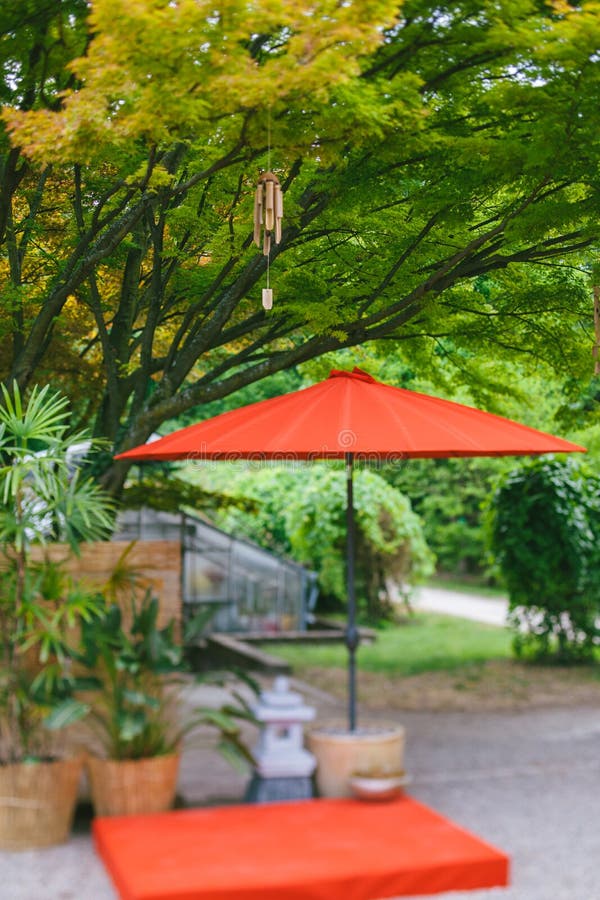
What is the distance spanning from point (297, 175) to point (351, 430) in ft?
12.1

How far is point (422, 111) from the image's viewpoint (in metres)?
7.25

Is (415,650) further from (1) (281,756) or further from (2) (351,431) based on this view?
(2) (351,431)

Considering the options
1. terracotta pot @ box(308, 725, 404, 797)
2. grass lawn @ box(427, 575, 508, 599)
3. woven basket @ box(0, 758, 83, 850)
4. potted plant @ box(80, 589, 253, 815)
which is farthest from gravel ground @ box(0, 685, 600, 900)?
grass lawn @ box(427, 575, 508, 599)

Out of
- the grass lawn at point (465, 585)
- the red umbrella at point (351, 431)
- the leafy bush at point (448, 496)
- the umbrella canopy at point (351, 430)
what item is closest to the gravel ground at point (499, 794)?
the red umbrella at point (351, 431)

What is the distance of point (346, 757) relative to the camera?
6.37m

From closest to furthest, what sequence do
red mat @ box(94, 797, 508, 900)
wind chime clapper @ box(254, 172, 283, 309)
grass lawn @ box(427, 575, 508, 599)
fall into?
red mat @ box(94, 797, 508, 900) → wind chime clapper @ box(254, 172, 283, 309) → grass lawn @ box(427, 575, 508, 599)

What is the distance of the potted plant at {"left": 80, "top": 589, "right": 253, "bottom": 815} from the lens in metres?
5.98

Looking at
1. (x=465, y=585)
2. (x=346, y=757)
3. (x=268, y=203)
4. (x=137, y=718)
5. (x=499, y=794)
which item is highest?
(x=268, y=203)

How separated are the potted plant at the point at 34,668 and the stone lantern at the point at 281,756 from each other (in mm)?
1066

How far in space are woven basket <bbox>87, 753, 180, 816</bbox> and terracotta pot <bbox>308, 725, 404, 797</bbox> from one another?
942 mm

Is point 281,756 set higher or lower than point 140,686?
lower

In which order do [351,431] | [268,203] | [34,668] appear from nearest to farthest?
1. [351,431]
2. [34,668]
3. [268,203]

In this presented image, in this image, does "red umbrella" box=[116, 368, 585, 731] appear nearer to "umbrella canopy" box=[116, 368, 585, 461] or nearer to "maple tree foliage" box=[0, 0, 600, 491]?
"umbrella canopy" box=[116, 368, 585, 461]

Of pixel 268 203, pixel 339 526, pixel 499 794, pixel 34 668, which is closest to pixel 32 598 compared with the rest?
pixel 34 668
